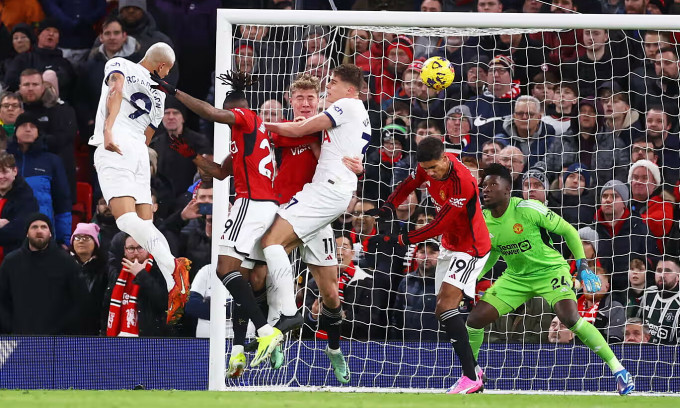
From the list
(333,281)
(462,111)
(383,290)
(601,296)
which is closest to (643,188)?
(601,296)

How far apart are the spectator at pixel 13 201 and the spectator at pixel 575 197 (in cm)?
568

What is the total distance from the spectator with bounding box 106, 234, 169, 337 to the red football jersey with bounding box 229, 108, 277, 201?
2855 mm

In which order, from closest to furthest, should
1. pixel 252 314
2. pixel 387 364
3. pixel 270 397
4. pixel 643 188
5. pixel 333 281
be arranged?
pixel 270 397 < pixel 252 314 < pixel 333 281 < pixel 387 364 < pixel 643 188

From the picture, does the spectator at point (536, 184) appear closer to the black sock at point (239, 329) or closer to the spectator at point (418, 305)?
the spectator at point (418, 305)

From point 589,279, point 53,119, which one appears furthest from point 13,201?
point 589,279

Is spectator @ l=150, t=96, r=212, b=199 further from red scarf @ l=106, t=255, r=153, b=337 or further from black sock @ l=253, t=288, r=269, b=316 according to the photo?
black sock @ l=253, t=288, r=269, b=316

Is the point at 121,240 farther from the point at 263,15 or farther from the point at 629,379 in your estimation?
the point at 629,379

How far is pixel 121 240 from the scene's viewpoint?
12.0 m

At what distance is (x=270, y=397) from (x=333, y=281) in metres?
2.04

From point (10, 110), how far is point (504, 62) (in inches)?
228

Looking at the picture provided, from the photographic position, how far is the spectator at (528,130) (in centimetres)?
1177

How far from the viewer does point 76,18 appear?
45.8ft

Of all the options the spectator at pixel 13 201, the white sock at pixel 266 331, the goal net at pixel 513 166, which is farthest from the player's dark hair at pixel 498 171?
the spectator at pixel 13 201

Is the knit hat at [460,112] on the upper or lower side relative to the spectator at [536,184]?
upper
